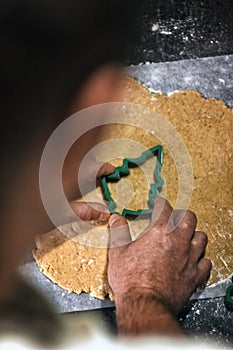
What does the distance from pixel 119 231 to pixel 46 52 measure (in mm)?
953

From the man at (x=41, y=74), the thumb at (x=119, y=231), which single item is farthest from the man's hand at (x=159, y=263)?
the man at (x=41, y=74)

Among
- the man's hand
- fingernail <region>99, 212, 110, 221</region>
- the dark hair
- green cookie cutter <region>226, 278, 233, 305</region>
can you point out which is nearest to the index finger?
the man's hand

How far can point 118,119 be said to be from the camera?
183 cm

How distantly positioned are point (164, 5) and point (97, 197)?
2.34 feet

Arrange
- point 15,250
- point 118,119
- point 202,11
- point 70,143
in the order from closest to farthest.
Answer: point 15,250 → point 70,143 → point 118,119 → point 202,11

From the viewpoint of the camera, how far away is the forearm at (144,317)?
1365 millimetres

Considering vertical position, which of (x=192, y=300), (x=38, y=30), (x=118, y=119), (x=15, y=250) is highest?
(x=38, y=30)

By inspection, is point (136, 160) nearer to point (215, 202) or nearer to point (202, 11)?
point (215, 202)

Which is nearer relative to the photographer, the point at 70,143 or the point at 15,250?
the point at 15,250

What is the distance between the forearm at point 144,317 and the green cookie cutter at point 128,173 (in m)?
0.24

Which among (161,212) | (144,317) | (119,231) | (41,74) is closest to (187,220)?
(161,212)

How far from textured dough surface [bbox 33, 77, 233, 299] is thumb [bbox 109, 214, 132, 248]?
0.11 ft

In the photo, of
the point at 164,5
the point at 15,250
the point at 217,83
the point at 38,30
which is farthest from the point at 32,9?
the point at 164,5

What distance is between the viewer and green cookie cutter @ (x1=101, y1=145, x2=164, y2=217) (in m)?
1.70
